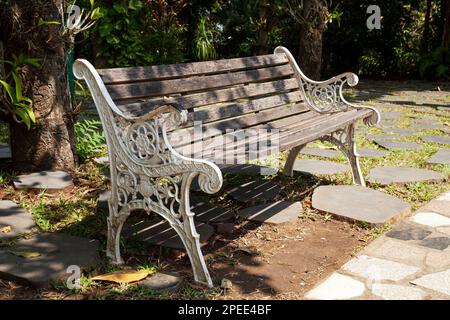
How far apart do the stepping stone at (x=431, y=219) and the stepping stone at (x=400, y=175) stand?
69 centimetres

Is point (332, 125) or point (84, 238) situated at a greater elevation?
point (332, 125)

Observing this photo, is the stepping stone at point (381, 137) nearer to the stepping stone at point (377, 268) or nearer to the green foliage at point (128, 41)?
the stepping stone at point (377, 268)

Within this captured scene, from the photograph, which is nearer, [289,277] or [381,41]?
[289,277]

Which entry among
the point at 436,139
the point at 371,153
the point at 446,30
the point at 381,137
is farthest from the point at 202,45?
the point at 371,153

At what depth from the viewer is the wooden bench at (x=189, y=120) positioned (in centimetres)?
270

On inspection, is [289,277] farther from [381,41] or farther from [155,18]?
[381,41]

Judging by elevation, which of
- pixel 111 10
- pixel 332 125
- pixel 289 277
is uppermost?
pixel 111 10

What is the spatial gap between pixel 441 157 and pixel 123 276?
3669mm

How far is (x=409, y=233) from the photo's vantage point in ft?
11.3

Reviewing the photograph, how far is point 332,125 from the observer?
12.8 feet

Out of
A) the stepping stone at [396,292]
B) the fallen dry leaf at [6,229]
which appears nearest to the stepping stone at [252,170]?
the fallen dry leaf at [6,229]

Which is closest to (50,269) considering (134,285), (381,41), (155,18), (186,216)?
(134,285)

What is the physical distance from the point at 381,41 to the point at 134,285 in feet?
39.1

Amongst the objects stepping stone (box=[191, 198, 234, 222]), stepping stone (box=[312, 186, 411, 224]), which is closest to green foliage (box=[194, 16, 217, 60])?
stepping stone (box=[312, 186, 411, 224])
